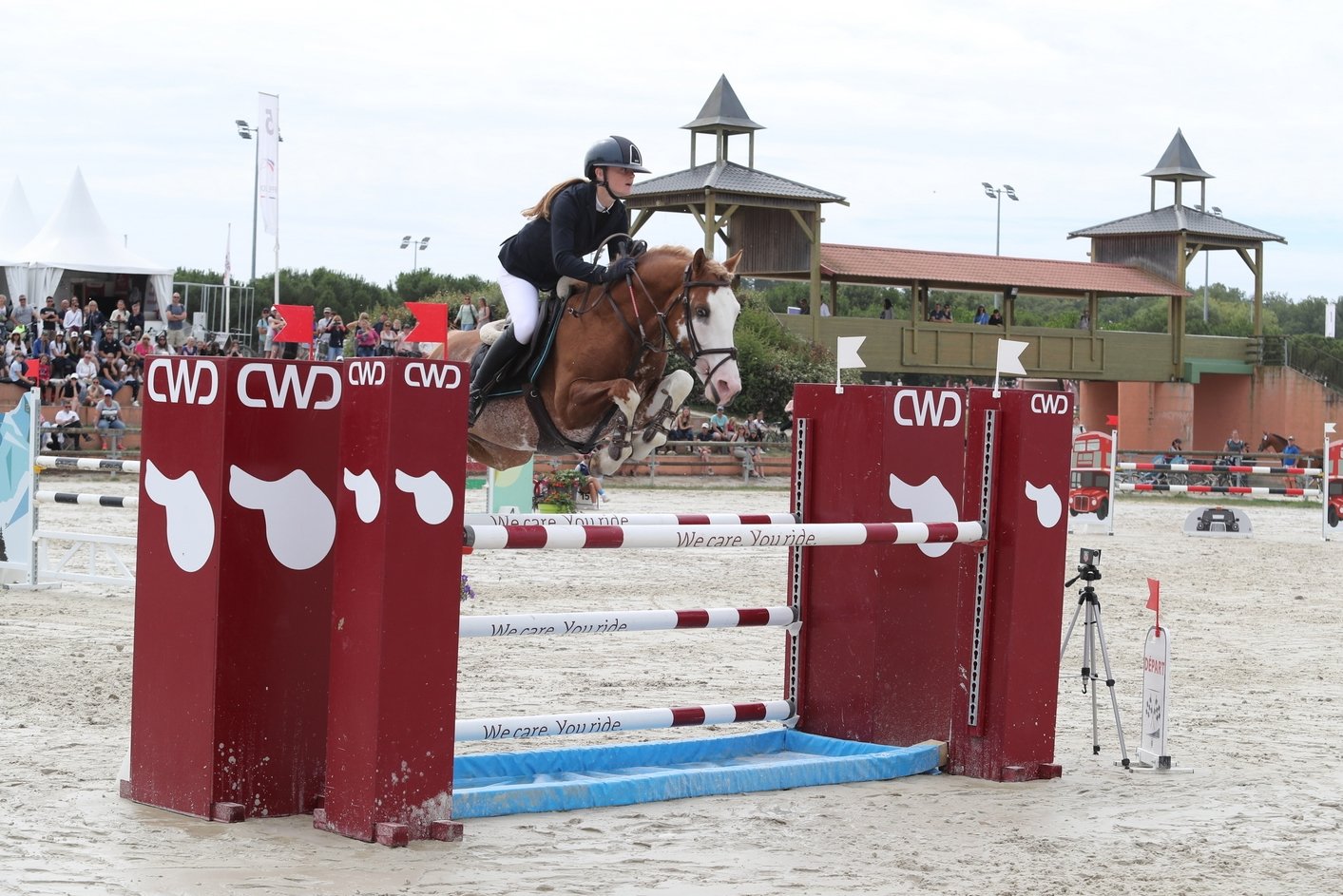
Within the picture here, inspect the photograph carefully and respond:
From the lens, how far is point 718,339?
5027 mm

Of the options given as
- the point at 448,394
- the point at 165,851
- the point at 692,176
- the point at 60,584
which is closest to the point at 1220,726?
the point at 448,394

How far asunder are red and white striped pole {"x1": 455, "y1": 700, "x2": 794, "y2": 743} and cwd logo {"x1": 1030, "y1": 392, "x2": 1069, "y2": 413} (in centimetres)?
129

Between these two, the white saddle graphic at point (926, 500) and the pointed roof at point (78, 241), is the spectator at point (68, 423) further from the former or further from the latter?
the white saddle graphic at point (926, 500)

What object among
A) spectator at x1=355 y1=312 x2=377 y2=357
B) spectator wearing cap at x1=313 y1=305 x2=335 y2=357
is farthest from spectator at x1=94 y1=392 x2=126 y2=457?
spectator at x1=355 y1=312 x2=377 y2=357

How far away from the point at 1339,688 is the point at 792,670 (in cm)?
284

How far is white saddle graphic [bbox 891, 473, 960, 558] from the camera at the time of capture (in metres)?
4.67

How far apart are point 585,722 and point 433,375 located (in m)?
1.14

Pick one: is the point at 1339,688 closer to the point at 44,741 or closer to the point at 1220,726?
the point at 1220,726

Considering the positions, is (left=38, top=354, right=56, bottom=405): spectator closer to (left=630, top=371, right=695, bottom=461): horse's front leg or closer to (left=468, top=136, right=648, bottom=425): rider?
(left=468, top=136, right=648, bottom=425): rider

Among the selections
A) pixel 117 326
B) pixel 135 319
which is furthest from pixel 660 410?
pixel 135 319

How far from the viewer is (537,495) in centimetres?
1330

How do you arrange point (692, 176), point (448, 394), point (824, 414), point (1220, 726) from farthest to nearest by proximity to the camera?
point (692, 176) < point (1220, 726) < point (824, 414) < point (448, 394)

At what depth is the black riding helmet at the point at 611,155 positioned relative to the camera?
516 centimetres

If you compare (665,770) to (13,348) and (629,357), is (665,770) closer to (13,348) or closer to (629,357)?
(629,357)
